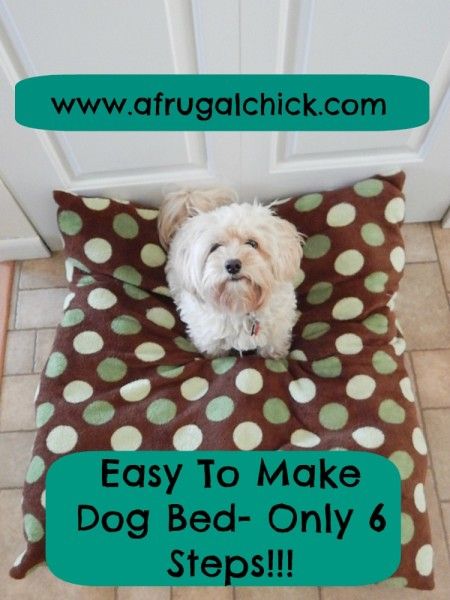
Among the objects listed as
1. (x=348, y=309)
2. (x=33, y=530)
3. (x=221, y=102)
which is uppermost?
(x=221, y=102)

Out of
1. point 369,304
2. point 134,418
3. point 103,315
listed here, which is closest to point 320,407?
point 369,304

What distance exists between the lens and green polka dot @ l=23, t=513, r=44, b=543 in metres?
1.27

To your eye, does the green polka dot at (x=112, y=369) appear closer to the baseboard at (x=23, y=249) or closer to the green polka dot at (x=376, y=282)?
the baseboard at (x=23, y=249)

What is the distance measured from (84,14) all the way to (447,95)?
0.83 m

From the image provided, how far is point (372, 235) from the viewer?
150 cm

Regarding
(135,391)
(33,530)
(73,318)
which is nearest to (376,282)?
(135,391)

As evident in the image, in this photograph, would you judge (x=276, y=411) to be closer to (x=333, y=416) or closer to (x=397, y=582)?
(x=333, y=416)

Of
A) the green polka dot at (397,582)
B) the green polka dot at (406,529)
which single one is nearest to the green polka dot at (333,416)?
the green polka dot at (406,529)

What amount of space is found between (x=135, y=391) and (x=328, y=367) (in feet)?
1.56

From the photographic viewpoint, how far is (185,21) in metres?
1.12

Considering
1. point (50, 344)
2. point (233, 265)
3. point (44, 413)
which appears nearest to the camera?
point (233, 265)

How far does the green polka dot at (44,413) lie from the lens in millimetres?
1360

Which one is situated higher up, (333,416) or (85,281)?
(85,281)

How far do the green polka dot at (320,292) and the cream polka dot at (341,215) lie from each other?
0.53 feet
